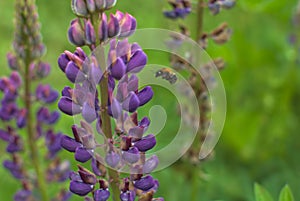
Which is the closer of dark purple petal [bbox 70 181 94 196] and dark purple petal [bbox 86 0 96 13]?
dark purple petal [bbox 86 0 96 13]

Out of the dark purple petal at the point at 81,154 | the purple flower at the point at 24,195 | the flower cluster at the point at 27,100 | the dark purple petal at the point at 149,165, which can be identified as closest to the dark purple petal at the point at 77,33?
the dark purple petal at the point at 81,154

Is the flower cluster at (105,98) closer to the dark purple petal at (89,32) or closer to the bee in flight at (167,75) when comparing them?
the dark purple petal at (89,32)

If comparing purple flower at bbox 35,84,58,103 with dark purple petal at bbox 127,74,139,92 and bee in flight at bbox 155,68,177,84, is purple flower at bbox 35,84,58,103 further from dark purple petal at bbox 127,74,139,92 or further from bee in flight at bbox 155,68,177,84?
dark purple petal at bbox 127,74,139,92

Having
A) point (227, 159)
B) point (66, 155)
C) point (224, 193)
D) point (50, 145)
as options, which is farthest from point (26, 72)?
point (227, 159)

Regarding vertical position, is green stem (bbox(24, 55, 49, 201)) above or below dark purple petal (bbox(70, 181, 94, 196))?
below

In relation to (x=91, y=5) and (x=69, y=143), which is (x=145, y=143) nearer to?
(x=69, y=143)

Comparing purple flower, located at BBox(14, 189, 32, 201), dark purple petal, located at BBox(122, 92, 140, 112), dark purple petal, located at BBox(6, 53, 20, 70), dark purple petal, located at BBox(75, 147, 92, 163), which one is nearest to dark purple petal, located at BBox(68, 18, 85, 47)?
dark purple petal, located at BBox(122, 92, 140, 112)

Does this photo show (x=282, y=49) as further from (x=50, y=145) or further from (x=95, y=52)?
(x=95, y=52)
